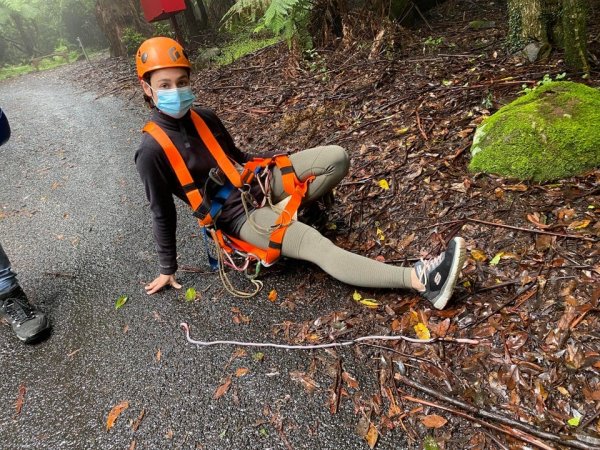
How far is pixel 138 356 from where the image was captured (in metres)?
2.63

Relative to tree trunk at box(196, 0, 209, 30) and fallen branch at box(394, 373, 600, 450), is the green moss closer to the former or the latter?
tree trunk at box(196, 0, 209, 30)

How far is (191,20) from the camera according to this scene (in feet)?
31.3

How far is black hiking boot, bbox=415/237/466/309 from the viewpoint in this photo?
7.03 ft

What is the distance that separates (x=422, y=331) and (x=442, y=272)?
1.21ft

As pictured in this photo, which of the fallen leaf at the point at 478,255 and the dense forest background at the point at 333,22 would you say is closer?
the fallen leaf at the point at 478,255

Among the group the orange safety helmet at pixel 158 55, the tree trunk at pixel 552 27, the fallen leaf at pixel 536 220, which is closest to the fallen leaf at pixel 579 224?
the fallen leaf at pixel 536 220

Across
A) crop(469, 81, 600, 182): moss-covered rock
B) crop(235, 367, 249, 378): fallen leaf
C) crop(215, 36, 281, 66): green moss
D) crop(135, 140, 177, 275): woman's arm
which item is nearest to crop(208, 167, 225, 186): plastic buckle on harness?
crop(135, 140, 177, 275): woman's arm

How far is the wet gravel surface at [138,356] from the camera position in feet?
6.91

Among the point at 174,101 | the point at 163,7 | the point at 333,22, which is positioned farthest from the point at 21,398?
the point at 333,22

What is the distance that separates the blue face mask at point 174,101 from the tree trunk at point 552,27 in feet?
11.0

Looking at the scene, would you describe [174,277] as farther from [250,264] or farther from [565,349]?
[565,349]

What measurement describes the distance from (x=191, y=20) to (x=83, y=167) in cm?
561

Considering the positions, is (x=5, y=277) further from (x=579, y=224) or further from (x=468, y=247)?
(x=579, y=224)

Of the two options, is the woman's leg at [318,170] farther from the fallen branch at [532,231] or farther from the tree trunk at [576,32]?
the tree trunk at [576,32]
